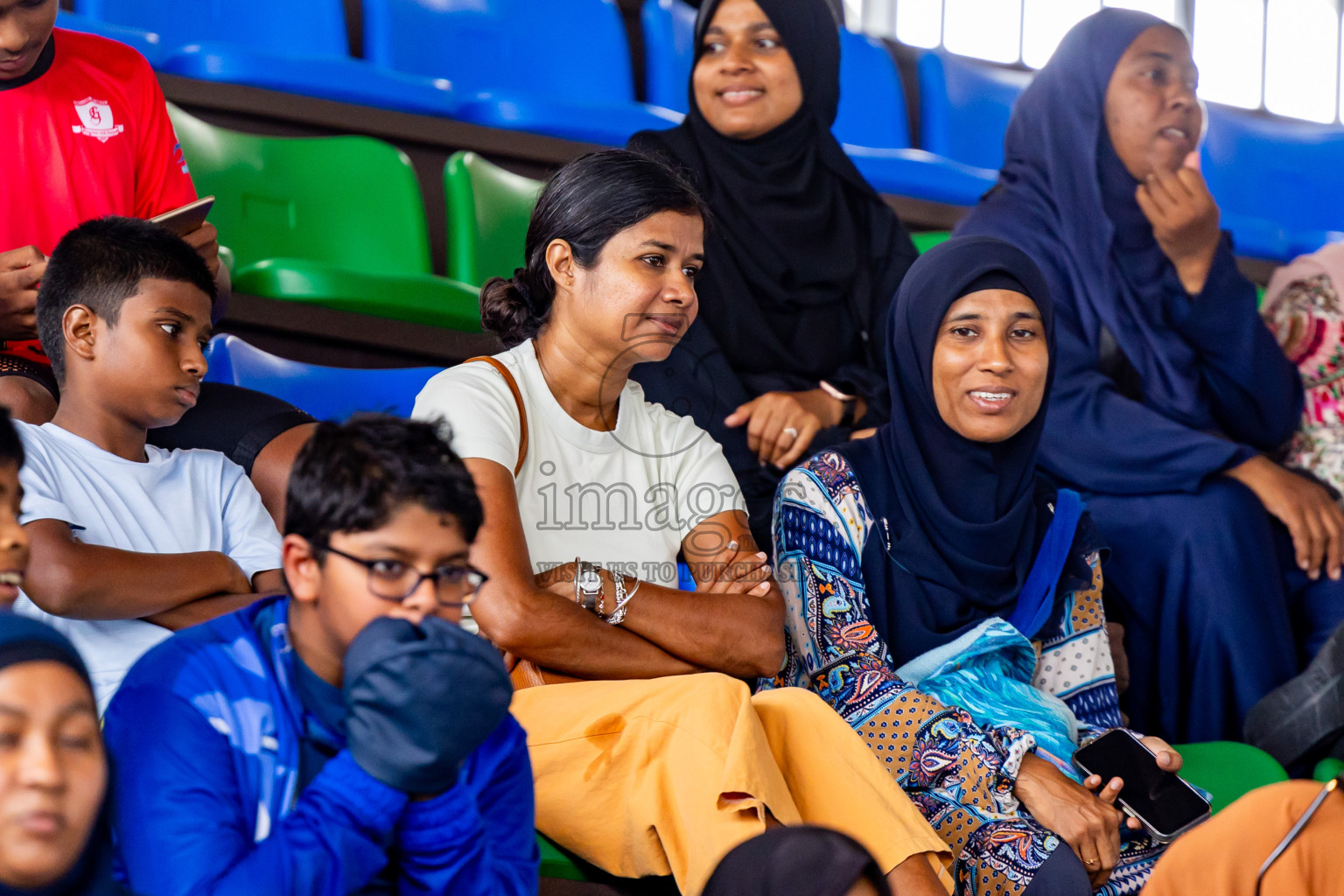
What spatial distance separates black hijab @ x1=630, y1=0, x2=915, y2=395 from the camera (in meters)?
2.42

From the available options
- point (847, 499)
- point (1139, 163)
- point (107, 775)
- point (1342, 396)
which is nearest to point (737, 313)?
point (847, 499)

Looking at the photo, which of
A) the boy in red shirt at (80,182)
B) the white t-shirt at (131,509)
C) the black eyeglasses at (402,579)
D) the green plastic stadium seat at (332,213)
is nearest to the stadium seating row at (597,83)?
the green plastic stadium seat at (332,213)

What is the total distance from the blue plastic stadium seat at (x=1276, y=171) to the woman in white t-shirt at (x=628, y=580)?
321cm

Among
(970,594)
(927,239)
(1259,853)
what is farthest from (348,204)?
(1259,853)

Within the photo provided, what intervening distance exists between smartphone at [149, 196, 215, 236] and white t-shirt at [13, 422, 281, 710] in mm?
367

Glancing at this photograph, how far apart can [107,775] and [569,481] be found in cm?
86

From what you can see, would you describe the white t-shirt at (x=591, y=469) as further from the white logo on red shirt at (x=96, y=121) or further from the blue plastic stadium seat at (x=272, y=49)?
the blue plastic stadium seat at (x=272, y=49)

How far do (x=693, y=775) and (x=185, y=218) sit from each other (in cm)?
114

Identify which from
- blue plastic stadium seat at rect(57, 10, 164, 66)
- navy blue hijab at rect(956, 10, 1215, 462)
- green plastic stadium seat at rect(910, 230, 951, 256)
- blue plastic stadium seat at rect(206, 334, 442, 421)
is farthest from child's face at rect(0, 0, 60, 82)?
green plastic stadium seat at rect(910, 230, 951, 256)

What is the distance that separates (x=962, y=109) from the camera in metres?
4.28

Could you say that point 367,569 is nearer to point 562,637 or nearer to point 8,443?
point 8,443

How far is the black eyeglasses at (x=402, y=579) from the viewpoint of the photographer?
109 cm

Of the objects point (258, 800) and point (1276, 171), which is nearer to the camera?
point (258, 800)

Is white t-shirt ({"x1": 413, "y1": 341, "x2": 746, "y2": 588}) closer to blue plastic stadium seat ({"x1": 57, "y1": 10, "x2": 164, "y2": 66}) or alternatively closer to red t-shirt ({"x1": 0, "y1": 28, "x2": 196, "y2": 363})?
red t-shirt ({"x1": 0, "y1": 28, "x2": 196, "y2": 363})
